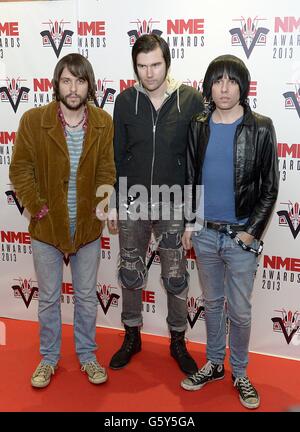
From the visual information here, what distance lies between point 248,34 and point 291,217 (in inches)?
41.0

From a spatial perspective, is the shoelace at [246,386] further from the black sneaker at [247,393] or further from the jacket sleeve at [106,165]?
the jacket sleeve at [106,165]

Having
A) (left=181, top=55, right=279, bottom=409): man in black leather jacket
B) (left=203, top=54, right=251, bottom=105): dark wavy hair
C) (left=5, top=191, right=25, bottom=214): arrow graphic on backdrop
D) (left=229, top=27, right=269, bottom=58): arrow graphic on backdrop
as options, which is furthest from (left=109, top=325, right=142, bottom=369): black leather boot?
(left=229, top=27, right=269, bottom=58): arrow graphic on backdrop

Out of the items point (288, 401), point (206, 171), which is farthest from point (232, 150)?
point (288, 401)

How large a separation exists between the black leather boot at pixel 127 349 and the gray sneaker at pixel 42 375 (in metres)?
0.35

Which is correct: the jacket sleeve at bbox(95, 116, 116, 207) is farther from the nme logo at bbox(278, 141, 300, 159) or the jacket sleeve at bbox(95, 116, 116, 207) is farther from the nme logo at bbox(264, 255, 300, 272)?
the nme logo at bbox(264, 255, 300, 272)

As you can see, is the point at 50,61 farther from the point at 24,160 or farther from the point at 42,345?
the point at 42,345

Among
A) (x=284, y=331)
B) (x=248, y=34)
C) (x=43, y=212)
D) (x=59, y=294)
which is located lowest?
(x=284, y=331)

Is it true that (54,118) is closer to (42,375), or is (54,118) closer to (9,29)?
(9,29)

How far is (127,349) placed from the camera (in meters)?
2.93

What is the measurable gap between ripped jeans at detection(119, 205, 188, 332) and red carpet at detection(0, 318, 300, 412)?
0.31 meters

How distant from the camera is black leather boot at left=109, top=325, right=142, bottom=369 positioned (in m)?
2.85

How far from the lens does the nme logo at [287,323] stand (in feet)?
9.75

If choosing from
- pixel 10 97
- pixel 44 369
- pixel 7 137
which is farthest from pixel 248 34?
pixel 44 369

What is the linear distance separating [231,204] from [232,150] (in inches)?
10.1
